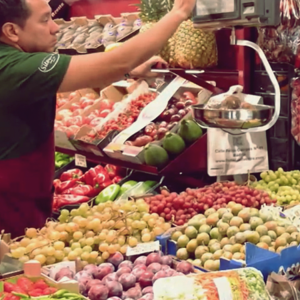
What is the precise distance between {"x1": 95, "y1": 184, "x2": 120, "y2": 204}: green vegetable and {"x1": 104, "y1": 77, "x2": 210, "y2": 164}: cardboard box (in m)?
0.26

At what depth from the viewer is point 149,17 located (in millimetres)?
4176

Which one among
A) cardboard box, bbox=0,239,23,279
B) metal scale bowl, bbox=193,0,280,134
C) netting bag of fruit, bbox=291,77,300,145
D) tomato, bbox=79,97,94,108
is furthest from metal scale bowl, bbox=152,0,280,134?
tomato, bbox=79,97,94,108

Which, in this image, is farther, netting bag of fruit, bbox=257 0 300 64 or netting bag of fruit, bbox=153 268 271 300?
netting bag of fruit, bbox=257 0 300 64

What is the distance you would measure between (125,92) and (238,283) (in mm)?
3206

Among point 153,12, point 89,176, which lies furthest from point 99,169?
point 153,12

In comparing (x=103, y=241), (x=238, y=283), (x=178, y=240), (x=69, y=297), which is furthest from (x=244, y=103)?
(x=69, y=297)

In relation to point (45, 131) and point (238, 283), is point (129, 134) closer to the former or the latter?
point (45, 131)

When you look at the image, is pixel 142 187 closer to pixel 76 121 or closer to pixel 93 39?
pixel 76 121

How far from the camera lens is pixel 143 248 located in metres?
2.49

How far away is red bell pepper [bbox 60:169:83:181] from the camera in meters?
4.71

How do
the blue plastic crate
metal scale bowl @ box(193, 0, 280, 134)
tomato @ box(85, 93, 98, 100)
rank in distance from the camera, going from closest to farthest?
the blue plastic crate < metal scale bowl @ box(193, 0, 280, 134) < tomato @ box(85, 93, 98, 100)

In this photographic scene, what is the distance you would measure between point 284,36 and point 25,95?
1432mm

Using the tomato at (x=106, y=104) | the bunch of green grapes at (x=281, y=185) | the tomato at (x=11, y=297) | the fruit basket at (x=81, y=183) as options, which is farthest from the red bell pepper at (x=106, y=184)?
the tomato at (x=11, y=297)

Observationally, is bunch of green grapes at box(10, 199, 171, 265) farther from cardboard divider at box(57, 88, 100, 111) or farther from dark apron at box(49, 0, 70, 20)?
dark apron at box(49, 0, 70, 20)
